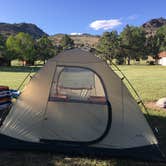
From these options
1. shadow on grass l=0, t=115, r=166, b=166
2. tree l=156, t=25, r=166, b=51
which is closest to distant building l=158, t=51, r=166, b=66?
tree l=156, t=25, r=166, b=51

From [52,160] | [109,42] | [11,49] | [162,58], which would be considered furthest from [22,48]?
[52,160]

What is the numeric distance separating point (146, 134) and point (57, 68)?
6.95 feet

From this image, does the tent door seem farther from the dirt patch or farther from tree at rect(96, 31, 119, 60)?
tree at rect(96, 31, 119, 60)

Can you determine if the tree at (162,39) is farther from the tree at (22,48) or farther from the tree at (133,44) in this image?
the tree at (22,48)

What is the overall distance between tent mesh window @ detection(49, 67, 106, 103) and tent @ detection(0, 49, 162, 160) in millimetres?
20

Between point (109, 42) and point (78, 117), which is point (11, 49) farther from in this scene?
point (78, 117)

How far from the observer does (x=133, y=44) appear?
6938cm

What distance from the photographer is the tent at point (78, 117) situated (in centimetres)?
506

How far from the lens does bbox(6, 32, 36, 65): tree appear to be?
5562 centimetres

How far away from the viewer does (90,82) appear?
5.84m

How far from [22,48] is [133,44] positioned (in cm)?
2844

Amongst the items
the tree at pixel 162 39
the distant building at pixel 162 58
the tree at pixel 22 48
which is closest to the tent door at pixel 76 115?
the tree at pixel 22 48

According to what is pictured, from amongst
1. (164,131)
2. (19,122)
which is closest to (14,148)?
(19,122)

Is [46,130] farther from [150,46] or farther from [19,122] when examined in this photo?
[150,46]
